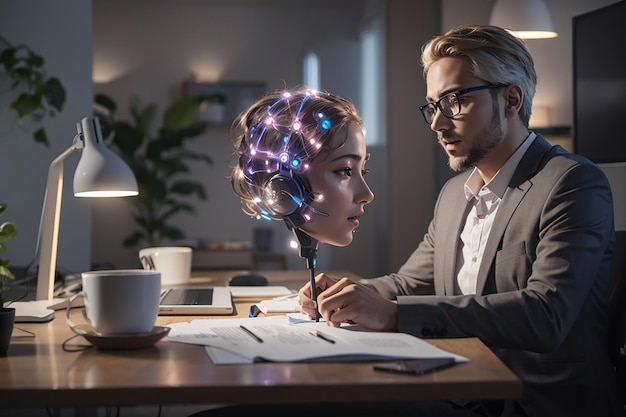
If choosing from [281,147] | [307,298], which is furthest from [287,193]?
[307,298]

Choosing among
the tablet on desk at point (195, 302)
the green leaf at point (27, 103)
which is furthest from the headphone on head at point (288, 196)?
the green leaf at point (27, 103)

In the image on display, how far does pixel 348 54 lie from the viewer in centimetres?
753

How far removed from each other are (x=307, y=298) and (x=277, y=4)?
645 centimetres

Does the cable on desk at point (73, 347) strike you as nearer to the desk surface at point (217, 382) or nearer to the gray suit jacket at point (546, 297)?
the desk surface at point (217, 382)

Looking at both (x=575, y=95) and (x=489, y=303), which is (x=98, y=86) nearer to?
(x=575, y=95)

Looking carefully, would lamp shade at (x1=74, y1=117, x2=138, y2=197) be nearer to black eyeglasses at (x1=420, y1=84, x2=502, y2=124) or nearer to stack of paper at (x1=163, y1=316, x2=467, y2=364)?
stack of paper at (x1=163, y1=316, x2=467, y2=364)

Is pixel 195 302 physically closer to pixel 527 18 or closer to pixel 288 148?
pixel 288 148

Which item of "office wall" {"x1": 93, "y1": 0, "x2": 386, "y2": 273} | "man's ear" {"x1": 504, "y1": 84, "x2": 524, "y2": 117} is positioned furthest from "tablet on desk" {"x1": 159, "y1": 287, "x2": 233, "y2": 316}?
"office wall" {"x1": 93, "y1": 0, "x2": 386, "y2": 273}

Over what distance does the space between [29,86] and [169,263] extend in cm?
206

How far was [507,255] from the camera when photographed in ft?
5.19

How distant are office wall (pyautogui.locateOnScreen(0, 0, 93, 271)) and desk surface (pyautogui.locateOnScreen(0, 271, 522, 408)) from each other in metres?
3.13

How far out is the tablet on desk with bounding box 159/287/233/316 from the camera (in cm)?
156

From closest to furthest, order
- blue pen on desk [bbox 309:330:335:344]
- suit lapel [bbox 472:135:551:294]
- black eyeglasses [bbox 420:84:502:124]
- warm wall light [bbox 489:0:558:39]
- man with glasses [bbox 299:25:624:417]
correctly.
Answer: blue pen on desk [bbox 309:330:335:344]
man with glasses [bbox 299:25:624:417]
suit lapel [bbox 472:135:551:294]
black eyeglasses [bbox 420:84:502:124]
warm wall light [bbox 489:0:558:39]

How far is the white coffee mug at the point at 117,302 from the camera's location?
1.11 m
